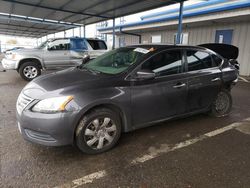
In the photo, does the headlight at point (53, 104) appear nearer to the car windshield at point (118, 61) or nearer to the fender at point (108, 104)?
the fender at point (108, 104)

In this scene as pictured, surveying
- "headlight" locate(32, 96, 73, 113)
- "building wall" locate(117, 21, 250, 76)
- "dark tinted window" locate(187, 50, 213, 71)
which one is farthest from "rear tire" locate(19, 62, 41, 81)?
"building wall" locate(117, 21, 250, 76)

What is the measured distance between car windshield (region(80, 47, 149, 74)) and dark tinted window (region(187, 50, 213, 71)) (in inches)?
35.9

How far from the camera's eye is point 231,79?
4.18 metres

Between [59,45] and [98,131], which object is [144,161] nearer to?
[98,131]

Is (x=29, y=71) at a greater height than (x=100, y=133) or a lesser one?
greater

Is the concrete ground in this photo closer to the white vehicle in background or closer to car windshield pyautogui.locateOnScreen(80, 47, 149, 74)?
car windshield pyautogui.locateOnScreen(80, 47, 149, 74)

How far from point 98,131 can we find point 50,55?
21.9ft

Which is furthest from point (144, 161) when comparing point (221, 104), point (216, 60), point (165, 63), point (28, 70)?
point (28, 70)

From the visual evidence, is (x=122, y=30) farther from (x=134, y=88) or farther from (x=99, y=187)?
(x=99, y=187)

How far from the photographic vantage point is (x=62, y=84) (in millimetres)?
2650

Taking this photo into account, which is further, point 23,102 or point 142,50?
point 142,50

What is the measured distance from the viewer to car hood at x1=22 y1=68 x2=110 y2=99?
2.52m

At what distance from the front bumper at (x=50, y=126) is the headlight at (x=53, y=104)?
60mm

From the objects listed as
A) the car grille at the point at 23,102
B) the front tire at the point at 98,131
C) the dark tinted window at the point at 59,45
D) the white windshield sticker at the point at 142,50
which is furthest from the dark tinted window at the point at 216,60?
the dark tinted window at the point at 59,45
